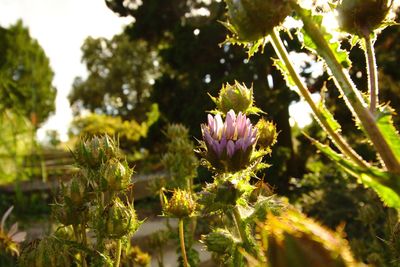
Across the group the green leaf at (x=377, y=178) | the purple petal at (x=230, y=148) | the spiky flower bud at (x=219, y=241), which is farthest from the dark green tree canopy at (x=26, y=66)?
the green leaf at (x=377, y=178)

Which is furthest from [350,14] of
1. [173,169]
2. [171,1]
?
[171,1]

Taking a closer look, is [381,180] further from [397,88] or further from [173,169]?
[397,88]

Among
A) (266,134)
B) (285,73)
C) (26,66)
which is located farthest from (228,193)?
(26,66)

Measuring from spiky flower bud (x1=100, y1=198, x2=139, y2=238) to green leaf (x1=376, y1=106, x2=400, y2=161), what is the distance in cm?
79

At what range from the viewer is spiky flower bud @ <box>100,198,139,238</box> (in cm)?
124

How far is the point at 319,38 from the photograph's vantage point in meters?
0.68

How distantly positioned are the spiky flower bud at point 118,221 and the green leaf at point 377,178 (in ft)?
2.45

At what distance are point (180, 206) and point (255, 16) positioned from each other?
982mm

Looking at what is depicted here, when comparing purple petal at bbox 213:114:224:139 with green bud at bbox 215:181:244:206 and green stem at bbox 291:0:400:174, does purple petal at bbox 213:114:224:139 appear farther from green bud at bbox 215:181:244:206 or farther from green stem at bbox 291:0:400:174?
green stem at bbox 291:0:400:174

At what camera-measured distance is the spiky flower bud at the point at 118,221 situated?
124cm

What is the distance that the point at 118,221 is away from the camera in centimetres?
125

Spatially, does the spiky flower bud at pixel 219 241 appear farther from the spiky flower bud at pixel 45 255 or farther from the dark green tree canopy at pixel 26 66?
the dark green tree canopy at pixel 26 66

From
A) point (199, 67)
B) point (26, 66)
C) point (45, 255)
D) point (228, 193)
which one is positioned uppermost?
point (26, 66)

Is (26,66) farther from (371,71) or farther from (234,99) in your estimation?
(371,71)
